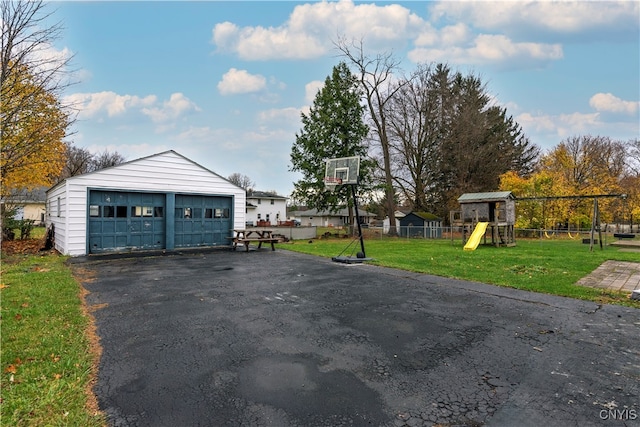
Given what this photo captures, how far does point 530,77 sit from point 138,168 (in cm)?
1899

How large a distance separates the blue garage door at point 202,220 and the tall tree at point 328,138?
367 inches

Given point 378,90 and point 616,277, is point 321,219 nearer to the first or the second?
point 378,90

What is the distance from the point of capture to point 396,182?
28.7 metres

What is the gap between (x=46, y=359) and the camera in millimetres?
3221

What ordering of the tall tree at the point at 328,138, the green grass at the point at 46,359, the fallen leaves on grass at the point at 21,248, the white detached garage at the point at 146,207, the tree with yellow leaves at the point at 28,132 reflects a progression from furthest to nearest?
the tall tree at the point at 328,138
the fallen leaves on grass at the point at 21,248
the white detached garage at the point at 146,207
the tree with yellow leaves at the point at 28,132
the green grass at the point at 46,359

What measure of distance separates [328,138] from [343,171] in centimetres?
1200

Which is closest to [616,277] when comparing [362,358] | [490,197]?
[362,358]

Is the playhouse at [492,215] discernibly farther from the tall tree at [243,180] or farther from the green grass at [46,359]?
the tall tree at [243,180]

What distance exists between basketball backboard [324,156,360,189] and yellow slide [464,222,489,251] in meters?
7.02

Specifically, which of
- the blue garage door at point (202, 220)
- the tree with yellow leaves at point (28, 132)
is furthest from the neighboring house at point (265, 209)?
the blue garage door at point (202, 220)

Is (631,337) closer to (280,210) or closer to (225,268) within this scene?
(225,268)

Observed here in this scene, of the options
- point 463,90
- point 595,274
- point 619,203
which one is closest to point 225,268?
point 595,274

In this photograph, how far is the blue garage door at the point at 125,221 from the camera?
465 inches

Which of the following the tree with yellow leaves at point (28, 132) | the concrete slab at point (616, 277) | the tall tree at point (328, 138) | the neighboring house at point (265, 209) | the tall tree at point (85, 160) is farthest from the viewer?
the neighboring house at point (265, 209)
